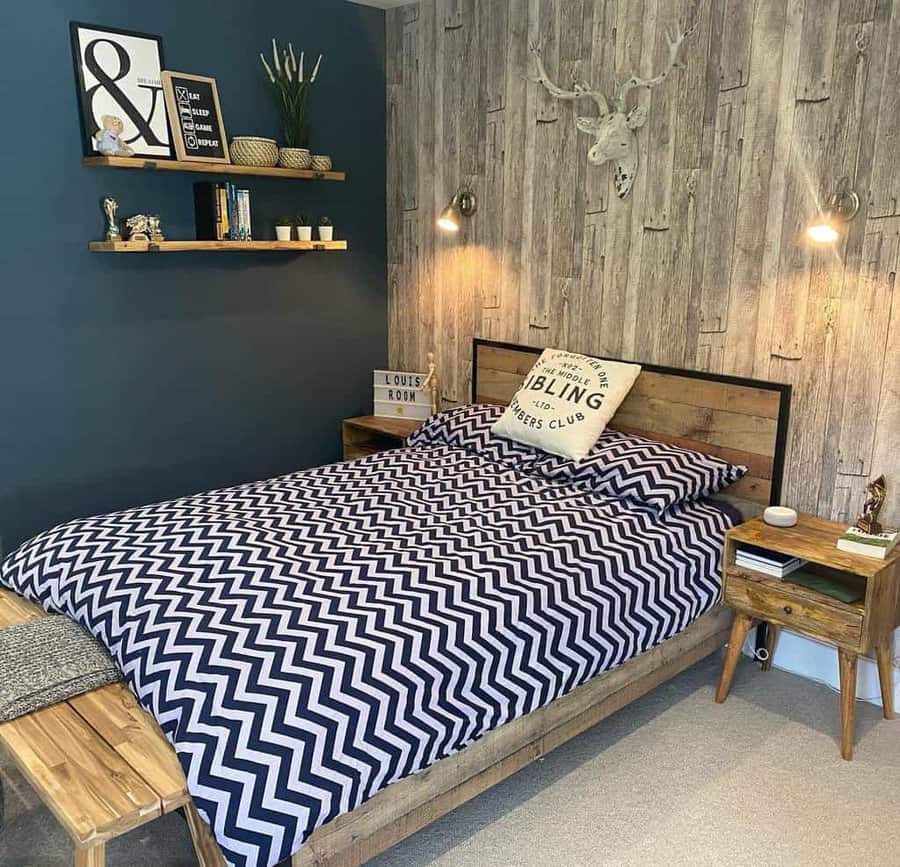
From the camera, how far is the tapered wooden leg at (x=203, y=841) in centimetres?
183

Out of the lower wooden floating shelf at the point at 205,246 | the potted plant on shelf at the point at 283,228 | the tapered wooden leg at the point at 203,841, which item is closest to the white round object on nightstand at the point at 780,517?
the tapered wooden leg at the point at 203,841

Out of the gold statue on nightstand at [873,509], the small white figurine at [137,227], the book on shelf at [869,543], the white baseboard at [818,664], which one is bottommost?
the white baseboard at [818,664]

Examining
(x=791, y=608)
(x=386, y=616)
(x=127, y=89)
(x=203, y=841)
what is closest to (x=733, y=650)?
(x=791, y=608)

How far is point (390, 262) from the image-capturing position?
4.36m

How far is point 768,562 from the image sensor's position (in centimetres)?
273

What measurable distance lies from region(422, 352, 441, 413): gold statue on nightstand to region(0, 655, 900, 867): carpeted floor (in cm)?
180

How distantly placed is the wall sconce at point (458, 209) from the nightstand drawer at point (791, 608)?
1925 millimetres

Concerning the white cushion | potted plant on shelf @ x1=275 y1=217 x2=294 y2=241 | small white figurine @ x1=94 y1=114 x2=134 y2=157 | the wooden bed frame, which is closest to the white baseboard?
the wooden bed frame

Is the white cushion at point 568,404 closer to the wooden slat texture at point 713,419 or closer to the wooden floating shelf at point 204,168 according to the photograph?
the wooden slat texture at point 713,419

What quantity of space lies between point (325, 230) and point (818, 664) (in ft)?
8.48

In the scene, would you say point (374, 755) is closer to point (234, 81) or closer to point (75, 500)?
point (75, 500)

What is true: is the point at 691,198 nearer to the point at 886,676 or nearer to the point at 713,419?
the point at 713,419

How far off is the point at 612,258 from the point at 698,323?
440 mm

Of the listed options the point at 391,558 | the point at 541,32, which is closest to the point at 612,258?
the point at 541,32
